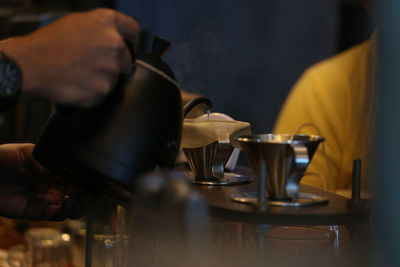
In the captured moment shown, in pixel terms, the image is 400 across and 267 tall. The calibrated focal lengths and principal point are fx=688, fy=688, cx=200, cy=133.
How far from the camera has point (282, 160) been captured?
88cm

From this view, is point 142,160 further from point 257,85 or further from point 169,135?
point 257,85

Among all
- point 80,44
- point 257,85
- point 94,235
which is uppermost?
point 257,85

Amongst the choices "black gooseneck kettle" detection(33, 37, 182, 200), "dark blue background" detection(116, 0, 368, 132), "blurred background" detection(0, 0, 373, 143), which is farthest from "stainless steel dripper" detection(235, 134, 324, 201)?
"dark blue background" detection(116, 0, 368, 132)

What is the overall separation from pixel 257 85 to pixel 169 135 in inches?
89.2

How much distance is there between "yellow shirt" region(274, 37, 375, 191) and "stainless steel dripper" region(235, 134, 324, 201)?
1.17 m

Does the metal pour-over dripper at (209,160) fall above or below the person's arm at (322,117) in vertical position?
below

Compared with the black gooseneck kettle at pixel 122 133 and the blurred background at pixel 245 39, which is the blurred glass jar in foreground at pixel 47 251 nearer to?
the black gooseneck kettle at pixel 122 133

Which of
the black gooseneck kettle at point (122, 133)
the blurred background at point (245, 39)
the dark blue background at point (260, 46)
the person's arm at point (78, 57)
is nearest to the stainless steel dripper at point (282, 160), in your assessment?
the black gooseneck kettle at point (122, 133)

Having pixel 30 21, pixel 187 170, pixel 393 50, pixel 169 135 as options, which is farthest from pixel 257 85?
pixel 393 50

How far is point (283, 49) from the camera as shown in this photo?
3.14 metres

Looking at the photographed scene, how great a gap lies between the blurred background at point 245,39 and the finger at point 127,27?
192 centimetres

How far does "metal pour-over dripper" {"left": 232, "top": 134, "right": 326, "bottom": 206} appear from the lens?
87 cm

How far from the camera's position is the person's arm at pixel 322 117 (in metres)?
2.16

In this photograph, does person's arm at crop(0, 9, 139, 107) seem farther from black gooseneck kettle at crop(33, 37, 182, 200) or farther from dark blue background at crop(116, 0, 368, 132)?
dark blue background at crop(116, 0, 368, 132)
